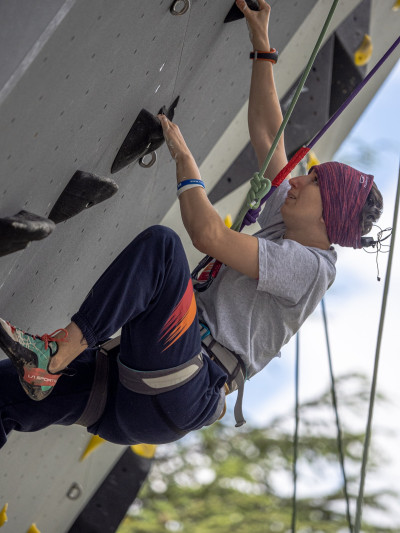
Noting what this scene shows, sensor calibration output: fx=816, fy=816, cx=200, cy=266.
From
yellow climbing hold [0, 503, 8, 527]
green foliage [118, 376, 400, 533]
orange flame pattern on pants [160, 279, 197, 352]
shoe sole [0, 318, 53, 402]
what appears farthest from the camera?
green foliage [118, 376, 400, 533]

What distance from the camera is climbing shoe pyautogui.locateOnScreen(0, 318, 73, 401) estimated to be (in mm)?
1487

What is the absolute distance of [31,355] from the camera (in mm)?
1517

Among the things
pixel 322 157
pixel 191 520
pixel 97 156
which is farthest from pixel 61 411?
pixel 191 520

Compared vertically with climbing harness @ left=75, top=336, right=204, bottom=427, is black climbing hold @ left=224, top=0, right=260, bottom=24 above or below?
above

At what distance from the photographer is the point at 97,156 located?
70.2 inches

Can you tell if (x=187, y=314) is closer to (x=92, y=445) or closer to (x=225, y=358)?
(x=225, y=358)

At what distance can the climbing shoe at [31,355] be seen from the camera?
149 centimetres

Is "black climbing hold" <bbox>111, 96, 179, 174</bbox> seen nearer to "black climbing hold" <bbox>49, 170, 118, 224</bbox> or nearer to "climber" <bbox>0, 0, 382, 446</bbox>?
"climber" <bbox>0, 0, 382, 446</bbox>

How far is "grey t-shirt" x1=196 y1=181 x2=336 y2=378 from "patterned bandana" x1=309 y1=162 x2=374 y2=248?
55mm

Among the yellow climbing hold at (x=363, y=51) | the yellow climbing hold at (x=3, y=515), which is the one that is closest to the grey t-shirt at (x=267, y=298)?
the yellow climbing hold at (x=3, y=515)

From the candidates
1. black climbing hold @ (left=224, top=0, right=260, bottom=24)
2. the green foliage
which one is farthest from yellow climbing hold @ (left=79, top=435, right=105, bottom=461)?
the green foliage

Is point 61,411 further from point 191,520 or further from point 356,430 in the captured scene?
point 356,430

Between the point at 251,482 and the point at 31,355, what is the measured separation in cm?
665

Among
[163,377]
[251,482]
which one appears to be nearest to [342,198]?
[163,377]
